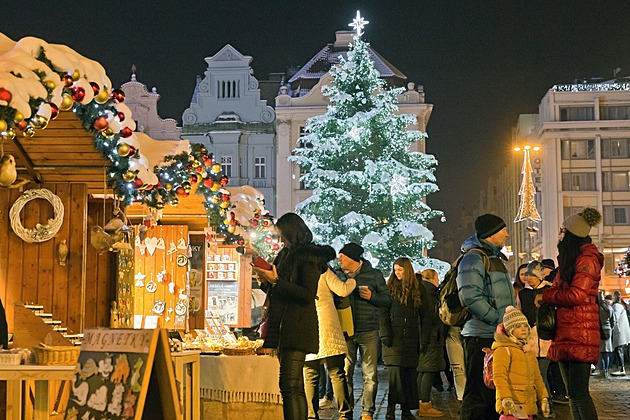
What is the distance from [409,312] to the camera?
424 inches

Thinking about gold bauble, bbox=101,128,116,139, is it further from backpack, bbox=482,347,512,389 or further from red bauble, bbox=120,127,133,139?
backpack, bbox=482,347,512,389

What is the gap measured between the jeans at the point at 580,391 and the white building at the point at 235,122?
41.1 metres

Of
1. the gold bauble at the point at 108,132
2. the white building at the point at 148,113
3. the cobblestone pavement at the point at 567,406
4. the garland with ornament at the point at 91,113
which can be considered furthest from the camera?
the white building at the point at 148,113

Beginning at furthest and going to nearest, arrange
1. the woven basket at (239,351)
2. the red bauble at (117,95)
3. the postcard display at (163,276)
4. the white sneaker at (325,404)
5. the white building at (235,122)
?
the white building at (235,122) → the postcard display at (163,276) → the white sneaker at (325,404) → the red bauble at (117,95) → the woven basket at (239,351)

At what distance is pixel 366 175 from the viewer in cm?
3219

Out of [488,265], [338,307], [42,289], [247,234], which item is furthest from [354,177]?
[488,265]

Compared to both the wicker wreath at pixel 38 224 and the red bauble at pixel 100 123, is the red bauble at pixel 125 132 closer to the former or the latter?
the red bauble at pixel 100 123

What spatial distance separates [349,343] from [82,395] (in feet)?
20.2

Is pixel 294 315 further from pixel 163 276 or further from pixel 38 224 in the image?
pixel 163 276

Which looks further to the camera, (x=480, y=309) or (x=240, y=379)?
(x=240, y=379)

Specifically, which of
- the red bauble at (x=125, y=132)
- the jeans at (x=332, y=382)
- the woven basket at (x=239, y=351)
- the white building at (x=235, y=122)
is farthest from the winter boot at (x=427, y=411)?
the white building at (x=235, y=122)

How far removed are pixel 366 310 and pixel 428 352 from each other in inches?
50.2

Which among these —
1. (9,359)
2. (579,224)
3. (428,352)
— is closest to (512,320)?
(579,224)

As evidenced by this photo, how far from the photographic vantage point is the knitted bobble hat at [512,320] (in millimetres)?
6824
